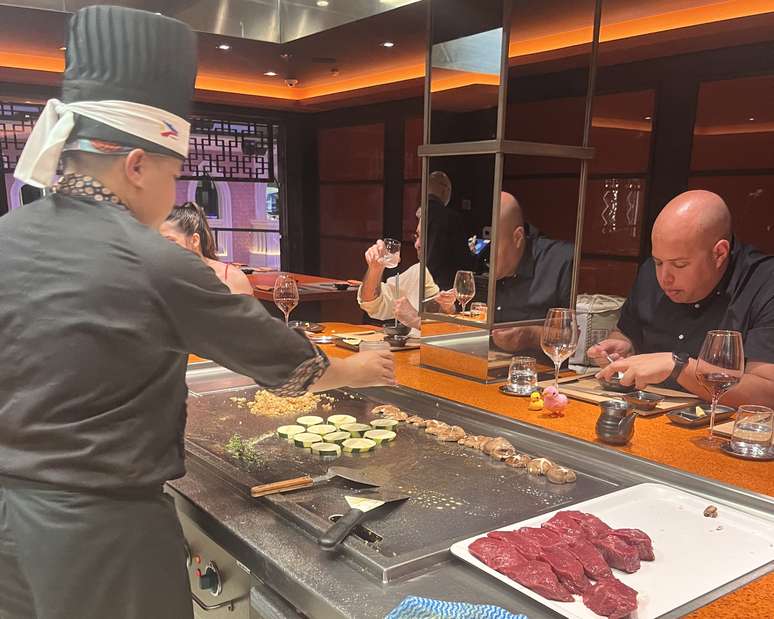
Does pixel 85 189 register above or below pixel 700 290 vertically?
above

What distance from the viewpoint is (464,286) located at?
A: 1.99 metres

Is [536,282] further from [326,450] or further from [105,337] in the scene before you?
[105,337]

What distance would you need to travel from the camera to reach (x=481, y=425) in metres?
1.57

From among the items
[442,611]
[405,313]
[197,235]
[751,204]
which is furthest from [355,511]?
[751,204]

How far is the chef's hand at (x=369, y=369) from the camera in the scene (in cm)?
124

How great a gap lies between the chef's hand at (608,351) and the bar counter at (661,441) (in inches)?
13.1

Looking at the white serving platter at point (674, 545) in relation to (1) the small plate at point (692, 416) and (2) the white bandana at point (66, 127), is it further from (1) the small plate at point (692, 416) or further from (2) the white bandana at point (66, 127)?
(2) the white bandana at point (66, 127)

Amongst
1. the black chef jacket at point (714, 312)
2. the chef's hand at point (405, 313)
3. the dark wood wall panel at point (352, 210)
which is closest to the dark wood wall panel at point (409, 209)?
the dark wood wall panel at point (352, 210)

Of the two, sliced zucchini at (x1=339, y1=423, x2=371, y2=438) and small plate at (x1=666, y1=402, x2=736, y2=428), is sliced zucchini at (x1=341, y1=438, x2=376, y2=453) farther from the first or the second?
small plate at (x1=666, y1=402, x2=736, y2=428)

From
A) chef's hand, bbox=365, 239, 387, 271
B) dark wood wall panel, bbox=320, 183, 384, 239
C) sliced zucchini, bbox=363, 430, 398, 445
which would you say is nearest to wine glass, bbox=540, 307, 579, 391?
sliced zucchini, bbox=363, 430, 398, 445

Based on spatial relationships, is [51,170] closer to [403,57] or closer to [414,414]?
[414,414]

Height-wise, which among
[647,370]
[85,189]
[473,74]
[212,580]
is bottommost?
[212,580]

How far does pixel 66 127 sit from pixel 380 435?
0.87 m

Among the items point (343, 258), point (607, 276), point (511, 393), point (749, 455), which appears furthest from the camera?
point (343, 258)
